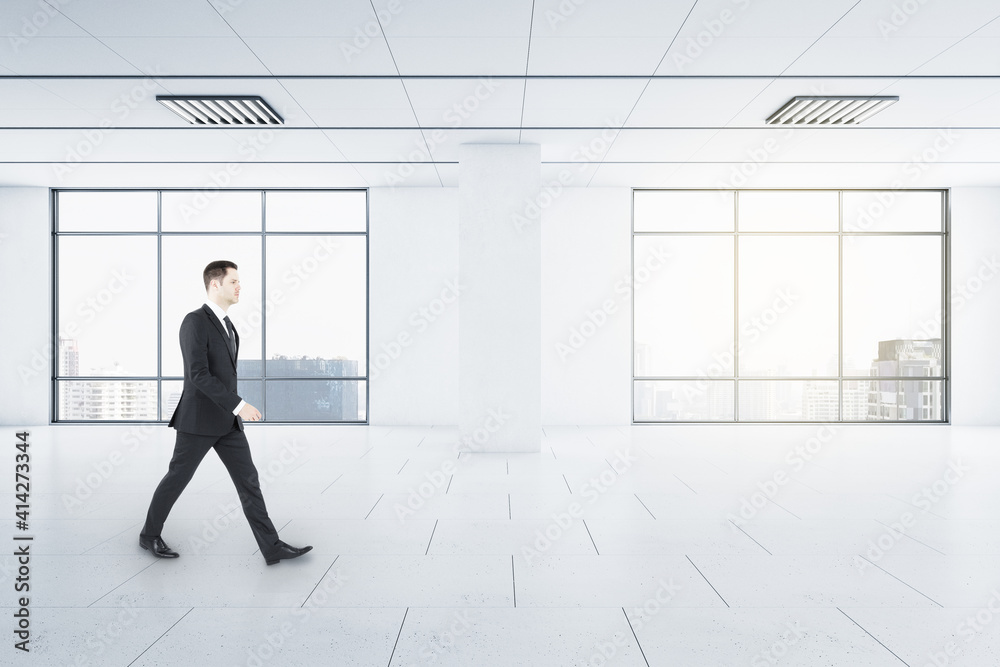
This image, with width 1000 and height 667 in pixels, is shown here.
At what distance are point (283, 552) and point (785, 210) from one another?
8.73 m

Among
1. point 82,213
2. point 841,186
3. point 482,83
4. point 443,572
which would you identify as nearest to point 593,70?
point 482,83

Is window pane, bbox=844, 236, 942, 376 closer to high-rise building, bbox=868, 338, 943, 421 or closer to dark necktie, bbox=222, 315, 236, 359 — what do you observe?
high-rise building, bbox=868, 338, 943, 421

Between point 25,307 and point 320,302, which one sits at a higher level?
point 320,302

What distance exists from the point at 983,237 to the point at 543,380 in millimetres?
6789

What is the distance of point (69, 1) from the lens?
164 inches

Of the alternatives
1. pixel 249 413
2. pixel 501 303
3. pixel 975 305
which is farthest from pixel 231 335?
pixel 975 305

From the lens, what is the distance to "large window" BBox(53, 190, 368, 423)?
9570mm

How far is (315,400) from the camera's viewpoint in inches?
378

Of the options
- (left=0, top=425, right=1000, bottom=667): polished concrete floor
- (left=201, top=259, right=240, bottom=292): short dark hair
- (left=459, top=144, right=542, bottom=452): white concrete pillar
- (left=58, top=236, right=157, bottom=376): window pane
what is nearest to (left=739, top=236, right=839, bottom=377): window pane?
(left=0, top=425, right=1000, bottom=667): polished concrete floor

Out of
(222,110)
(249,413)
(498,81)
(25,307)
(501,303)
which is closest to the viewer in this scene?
(249,413)

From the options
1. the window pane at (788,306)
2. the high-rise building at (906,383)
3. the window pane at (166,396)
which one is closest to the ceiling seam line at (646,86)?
the window pane at (788,306)

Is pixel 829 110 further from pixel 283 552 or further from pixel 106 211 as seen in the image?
pixel 106 211

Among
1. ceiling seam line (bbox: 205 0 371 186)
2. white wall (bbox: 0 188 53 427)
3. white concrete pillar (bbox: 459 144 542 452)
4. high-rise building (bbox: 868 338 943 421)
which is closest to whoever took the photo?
ceiling seam line (bbox: 205 0 371 186)

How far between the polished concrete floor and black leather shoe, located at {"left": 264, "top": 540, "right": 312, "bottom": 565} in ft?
0.18
